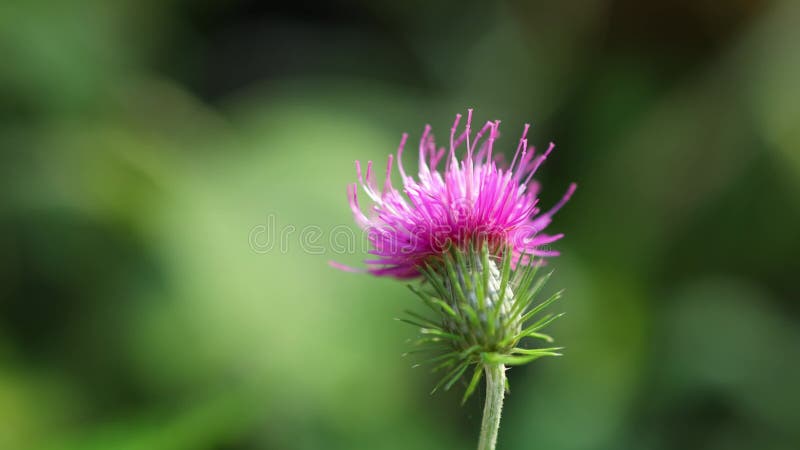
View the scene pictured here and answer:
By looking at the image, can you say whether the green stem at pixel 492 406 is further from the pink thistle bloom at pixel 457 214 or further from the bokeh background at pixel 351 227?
the bokeh background at pixel 351 227

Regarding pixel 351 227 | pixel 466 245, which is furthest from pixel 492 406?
pixel 351 227

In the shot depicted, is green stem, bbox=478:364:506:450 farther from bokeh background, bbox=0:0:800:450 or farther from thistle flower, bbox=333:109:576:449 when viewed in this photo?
bokeh background, bbox=0:0:800:450

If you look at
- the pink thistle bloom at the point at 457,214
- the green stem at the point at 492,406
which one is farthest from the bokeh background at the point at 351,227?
the green stem at the point at 492,406

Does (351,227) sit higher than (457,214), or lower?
higher

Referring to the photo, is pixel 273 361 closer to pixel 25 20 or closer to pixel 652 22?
pixel 25 20

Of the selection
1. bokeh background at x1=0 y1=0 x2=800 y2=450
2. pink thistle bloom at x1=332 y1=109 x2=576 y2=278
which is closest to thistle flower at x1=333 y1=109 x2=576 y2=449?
pink thistle bloom at x1=332 y1=109 x2=576 y2=278

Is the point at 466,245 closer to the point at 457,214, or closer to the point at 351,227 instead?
the point at 457,214
